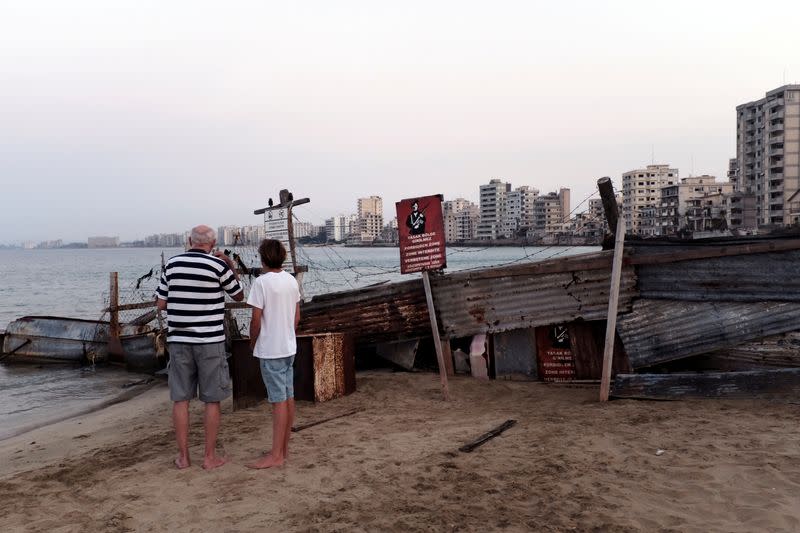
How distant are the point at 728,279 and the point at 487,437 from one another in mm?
4204

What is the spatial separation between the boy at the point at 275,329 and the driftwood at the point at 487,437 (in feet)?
5.96

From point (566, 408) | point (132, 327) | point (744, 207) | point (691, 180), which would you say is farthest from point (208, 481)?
point (691, 180)

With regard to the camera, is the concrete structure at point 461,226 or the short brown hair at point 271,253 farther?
the concrete structure at point 461,226

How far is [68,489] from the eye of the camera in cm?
520

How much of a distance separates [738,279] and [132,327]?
14784 millimetres

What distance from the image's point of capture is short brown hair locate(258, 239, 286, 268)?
5.32 meters

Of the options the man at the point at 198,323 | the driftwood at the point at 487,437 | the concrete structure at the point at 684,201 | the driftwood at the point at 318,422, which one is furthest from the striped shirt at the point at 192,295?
the concrete structure at the point at 684,201

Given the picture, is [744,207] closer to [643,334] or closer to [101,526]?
[643,334]

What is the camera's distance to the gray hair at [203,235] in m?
5.27

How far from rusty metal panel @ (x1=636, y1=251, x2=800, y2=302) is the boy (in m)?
5.30

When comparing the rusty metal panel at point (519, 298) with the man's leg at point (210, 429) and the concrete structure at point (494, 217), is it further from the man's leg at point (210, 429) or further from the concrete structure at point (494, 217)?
the concrete structure at point (494, 217)

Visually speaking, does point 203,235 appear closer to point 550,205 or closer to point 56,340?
point 56,340

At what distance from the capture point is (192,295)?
16.8ft

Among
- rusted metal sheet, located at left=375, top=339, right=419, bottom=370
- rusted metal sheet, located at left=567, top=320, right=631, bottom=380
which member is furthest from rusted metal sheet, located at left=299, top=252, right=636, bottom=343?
rusted metal sheet, located at left=375, top=339, right=419, bottom=370
